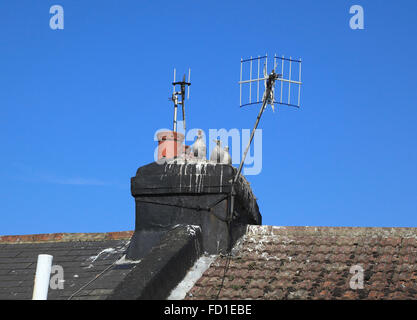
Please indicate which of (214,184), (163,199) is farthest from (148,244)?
(214,184)

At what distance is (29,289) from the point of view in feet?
32.8

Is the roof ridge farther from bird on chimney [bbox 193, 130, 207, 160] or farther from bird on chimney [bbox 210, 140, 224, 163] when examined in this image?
bird on chimney [bbox 210, 140, 224, 163]

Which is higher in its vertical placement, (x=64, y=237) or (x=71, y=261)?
(x=64, y=237)

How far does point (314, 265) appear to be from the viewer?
30.8 feet

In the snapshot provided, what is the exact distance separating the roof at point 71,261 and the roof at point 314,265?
61.0 inches

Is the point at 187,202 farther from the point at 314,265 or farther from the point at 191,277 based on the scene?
the point at 314,265

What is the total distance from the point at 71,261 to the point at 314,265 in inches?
153

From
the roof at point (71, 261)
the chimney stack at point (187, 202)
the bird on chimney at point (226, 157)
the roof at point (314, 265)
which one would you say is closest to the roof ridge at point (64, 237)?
the roof at point (71, 261)

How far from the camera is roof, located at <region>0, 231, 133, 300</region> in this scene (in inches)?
376

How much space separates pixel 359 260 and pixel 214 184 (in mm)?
2359

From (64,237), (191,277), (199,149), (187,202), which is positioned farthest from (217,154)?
(64,237)

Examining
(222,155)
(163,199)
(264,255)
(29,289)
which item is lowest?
(29,289)
